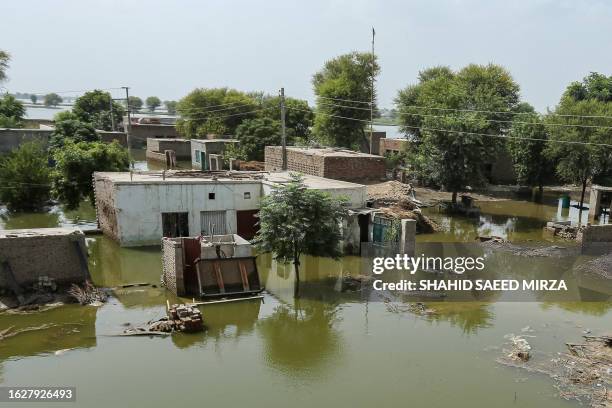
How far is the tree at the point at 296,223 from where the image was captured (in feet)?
47.2

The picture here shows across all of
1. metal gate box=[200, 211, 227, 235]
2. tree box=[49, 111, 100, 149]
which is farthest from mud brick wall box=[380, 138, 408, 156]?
tree box=[49, 111, 100, 149]

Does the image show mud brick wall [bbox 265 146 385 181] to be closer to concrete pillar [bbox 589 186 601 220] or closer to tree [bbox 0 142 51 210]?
concrete pillar [bbox 589 186 601 220]

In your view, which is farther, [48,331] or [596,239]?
[596,239]

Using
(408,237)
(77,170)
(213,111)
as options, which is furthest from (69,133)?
(408,237)

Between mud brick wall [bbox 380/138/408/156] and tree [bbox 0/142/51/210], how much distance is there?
78.1ft

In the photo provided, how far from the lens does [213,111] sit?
53.2m

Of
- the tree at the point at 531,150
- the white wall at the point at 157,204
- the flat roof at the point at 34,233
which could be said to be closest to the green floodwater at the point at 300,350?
the flat roof at the point at 34,233

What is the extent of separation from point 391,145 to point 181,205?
25.5m

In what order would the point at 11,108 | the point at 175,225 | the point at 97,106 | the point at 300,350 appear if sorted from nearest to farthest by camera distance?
the point at 300,350
the point at 175,225
the point at 11,108
the point at 97,106

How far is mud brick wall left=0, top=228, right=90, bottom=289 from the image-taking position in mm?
14047

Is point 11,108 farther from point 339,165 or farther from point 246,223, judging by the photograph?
point 246,223

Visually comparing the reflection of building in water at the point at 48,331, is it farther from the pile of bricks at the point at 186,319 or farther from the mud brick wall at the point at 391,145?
the mud brick wall at the point at 391,145

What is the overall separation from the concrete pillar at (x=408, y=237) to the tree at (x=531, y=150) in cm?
1556

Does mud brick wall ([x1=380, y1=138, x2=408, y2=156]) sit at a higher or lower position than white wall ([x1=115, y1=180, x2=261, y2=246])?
higher
